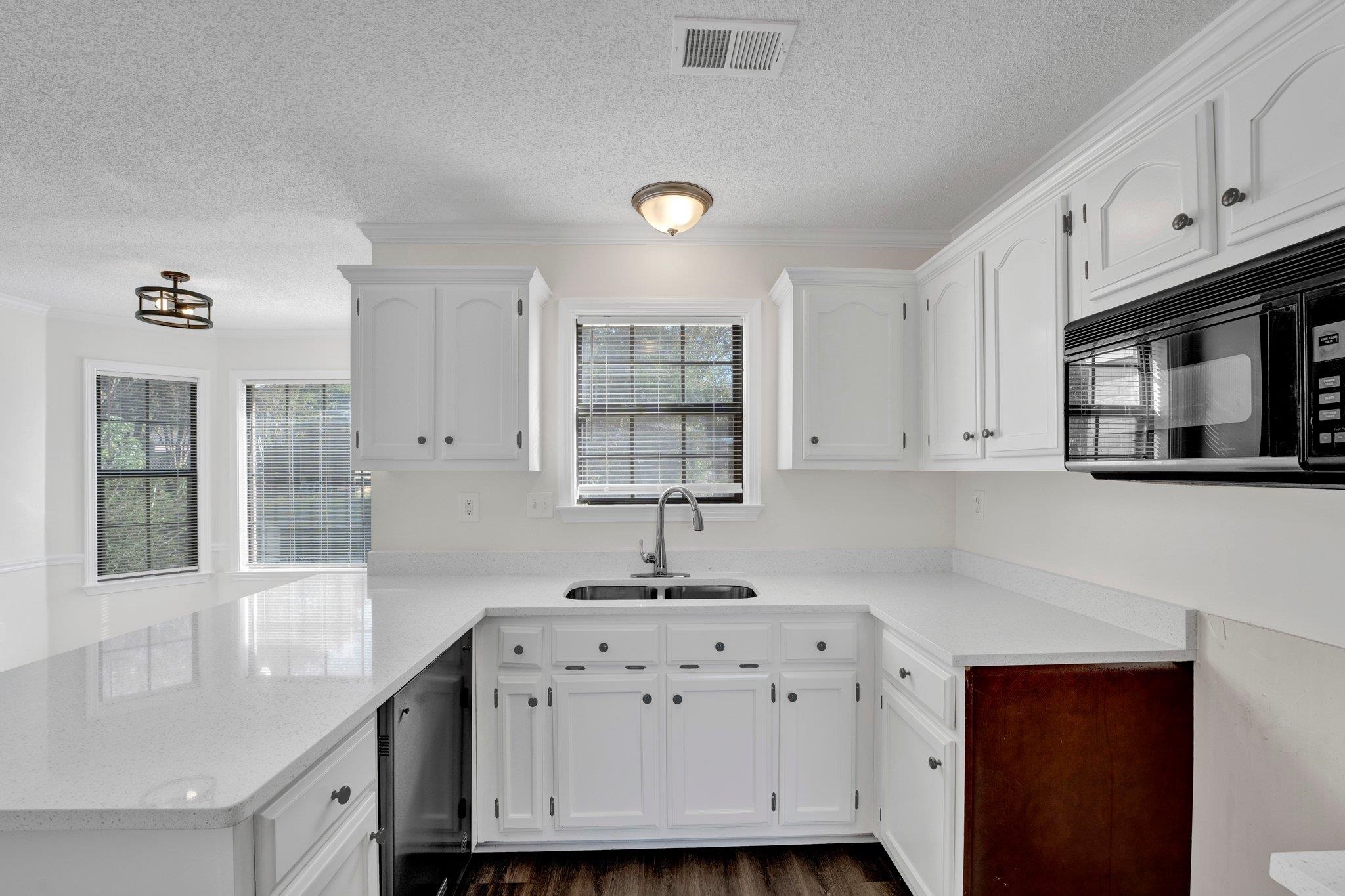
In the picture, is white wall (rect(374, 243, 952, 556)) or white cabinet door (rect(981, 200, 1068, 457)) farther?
white wall (rect(374, 243, 952, 556))

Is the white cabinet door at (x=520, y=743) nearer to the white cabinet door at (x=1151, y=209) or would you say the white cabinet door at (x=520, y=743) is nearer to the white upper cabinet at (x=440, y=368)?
the white upper cabinet at (x=440, y=368)

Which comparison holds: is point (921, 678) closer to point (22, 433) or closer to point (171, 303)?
point (171, 303)

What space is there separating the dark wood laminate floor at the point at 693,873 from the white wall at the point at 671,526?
114 centimetres

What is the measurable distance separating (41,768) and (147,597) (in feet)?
14.3

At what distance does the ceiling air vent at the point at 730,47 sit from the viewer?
1530 mm

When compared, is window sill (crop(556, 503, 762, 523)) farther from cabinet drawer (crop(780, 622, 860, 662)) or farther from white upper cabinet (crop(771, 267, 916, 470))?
cabinet drawer (crop(780, 622, 860, 662))

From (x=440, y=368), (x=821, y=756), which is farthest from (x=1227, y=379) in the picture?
(x=440, y=368)

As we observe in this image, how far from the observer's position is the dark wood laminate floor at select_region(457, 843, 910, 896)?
208cm

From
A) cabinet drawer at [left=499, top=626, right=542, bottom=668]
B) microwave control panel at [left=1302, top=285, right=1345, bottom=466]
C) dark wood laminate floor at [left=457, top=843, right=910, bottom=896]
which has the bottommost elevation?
dark wood laminate floor at [left=457, top=843, right=910, bottom=896]

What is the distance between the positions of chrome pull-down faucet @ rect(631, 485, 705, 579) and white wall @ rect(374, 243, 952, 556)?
0.08 m

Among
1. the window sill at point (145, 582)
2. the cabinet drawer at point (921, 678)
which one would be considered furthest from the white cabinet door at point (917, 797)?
the window sill at point (145, 582)

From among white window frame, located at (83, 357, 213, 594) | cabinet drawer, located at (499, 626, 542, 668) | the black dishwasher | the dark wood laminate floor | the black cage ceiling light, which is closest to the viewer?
the black dishwasher

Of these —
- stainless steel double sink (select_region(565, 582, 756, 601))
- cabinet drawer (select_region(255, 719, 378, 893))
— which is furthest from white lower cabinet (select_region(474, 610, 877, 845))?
cabinet drawer (select_region(255, 719, 378, 893))

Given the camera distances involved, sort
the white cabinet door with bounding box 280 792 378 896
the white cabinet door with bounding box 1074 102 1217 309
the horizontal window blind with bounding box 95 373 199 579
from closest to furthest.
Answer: the white cabinet door with bounding box 280 792 378 896, the white cabinet door with bounding box 1074 102 1217 309, the horizontal window blind with bounding box 95 373 199 579
